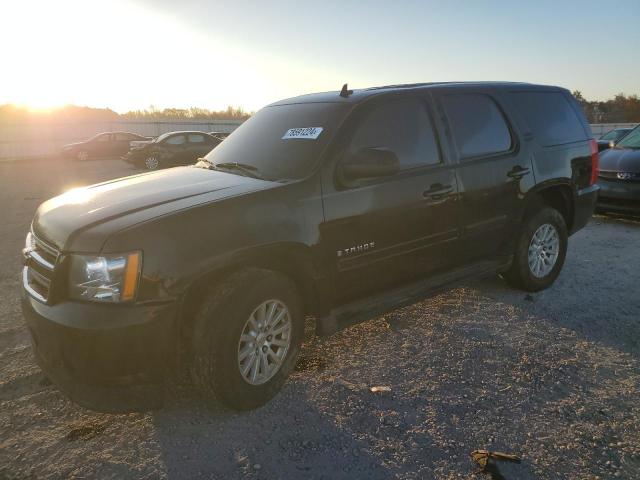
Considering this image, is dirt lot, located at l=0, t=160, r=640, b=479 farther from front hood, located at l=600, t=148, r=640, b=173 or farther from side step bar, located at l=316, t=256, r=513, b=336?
front hood, located at l=600, t=148, r=640, b=173

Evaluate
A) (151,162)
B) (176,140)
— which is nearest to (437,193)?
(176,140)

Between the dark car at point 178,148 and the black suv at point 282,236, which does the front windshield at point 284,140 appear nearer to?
the black suv at point 282,236

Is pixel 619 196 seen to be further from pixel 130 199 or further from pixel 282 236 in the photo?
pixel 130 199

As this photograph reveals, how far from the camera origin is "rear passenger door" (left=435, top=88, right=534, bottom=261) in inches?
151

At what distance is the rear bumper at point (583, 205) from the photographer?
486cm

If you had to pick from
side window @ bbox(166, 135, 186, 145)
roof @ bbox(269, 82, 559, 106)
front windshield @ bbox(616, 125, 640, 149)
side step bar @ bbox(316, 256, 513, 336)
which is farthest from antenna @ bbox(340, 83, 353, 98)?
side window @ bbox(166, 135, 186, 145)

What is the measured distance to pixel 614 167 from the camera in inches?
296

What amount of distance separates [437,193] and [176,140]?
16512 millimetres

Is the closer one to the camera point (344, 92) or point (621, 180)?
point (344, 92)

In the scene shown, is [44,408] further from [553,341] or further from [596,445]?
[553,341]

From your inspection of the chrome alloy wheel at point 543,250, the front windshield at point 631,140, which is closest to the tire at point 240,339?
the chrome alloy wheel at point 543,250

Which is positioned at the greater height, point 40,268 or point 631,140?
point 631,140

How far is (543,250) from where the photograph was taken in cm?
468

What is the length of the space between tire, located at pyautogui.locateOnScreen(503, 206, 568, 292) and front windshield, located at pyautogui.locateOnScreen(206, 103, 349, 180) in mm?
A: 2252
